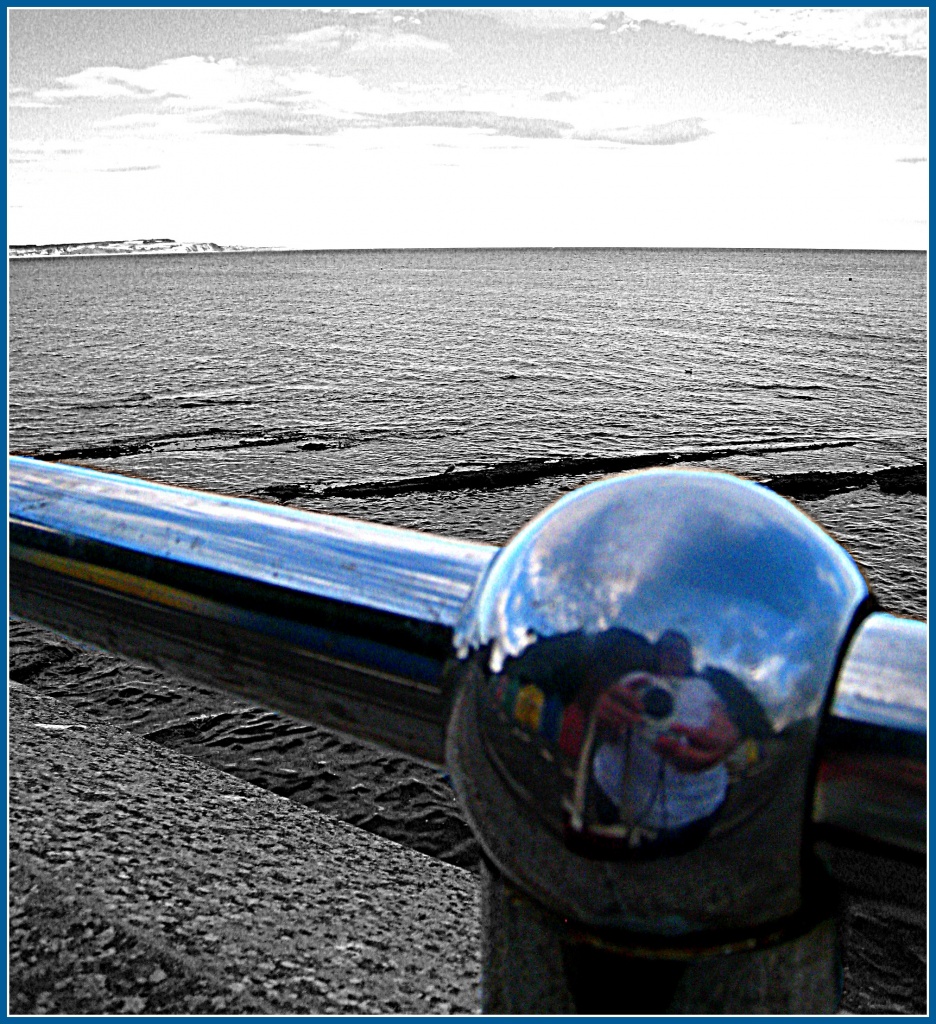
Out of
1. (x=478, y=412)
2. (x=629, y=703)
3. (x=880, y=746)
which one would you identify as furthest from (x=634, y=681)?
(x=478, y=412)

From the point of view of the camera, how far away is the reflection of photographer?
48 cm

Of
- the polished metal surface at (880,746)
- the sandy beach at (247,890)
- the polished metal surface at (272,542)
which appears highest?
the polished metal surface at (272,542)

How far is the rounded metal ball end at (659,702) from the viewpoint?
48 centimetres

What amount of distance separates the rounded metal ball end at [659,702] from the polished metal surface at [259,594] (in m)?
0.06

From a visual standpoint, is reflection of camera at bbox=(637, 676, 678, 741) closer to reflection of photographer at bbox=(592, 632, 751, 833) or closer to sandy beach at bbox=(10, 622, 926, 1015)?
reflection of photographer at bbox=(592, 632, 751, 833)

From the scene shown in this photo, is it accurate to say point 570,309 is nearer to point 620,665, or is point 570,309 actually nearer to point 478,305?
point 478,305

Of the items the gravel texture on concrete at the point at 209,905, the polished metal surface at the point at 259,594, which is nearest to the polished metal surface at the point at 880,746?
the polished metal surface at the point at 259,594

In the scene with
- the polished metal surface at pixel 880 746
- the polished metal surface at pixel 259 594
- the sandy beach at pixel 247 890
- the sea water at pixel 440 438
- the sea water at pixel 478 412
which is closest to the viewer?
the polished metal surface at pixel 880 746

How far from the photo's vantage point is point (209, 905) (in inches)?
59.9

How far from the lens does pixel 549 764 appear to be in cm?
51

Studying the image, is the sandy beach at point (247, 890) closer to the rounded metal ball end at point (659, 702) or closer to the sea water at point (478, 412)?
the rounded metal ball end at point (659, 702)

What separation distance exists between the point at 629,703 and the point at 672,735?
0.09ft

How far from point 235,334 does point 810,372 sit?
17.8m

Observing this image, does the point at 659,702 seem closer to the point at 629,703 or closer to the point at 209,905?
the point at 629,703
